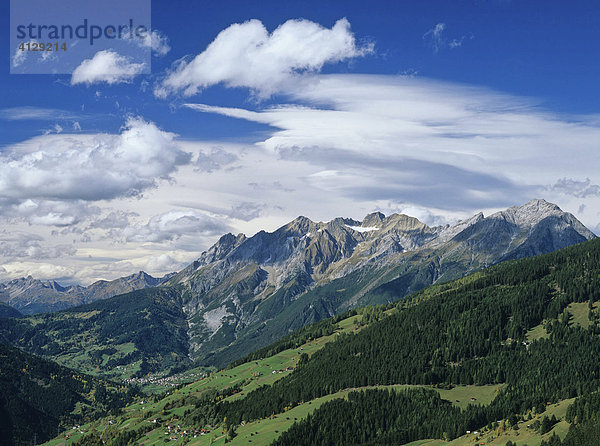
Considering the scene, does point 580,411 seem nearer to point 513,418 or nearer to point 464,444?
point 513,418

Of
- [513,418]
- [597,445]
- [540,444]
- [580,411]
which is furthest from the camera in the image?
[513,418]

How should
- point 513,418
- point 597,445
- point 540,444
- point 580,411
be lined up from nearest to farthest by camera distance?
point 597,445 < point 540,444 < point 580,411 < point 513,418

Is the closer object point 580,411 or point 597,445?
point 597,445

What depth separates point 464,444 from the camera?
605 ft

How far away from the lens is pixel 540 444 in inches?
6378

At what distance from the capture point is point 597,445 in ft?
479

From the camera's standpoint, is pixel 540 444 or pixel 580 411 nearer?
pixel 540 444

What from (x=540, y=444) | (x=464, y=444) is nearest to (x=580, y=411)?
(x=540, y=444)

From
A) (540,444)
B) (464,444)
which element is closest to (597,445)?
(540,444)

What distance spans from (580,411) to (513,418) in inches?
1024

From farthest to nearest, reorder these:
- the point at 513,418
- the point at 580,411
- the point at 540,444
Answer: the point at 513,418, the point at 580,411, the point at 540,444

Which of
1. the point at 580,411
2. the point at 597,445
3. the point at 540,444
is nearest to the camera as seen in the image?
the point at 597,445

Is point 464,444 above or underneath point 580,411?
underneath

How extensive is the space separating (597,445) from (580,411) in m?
32.0
